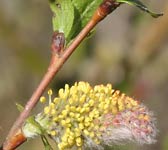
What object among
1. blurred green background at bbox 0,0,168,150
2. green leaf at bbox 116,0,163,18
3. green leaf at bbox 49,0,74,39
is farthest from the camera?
blurred green background at bbox 0,0,168,150

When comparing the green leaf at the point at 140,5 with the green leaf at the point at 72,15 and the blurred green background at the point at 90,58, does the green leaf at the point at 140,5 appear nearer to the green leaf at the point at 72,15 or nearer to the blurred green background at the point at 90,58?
the green leaf at the point at 72,15

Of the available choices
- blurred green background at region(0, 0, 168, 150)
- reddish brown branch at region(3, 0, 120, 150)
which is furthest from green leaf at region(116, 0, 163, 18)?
blurred green background at region(0, 0, 168, 150)

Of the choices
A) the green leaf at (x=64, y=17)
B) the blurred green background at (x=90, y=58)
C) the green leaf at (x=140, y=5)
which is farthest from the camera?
the blurred green background at (x=90, y=58)

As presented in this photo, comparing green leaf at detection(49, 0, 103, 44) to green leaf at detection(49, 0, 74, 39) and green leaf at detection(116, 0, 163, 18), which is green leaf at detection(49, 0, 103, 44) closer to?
green leaf at detection(49, 0, 74, 39)

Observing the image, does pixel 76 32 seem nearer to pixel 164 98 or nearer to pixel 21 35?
pixel 21 35

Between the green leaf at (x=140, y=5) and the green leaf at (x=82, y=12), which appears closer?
the green leaf at (x=140, y=5)

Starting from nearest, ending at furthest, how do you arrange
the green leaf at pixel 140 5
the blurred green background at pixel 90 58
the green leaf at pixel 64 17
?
the green leaf at pixel 140 5
the green leaf at pixel 64 17
the blurred green background at pixel 90 58

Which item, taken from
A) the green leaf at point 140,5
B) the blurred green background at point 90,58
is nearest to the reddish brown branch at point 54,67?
the green leaf at point 140,5

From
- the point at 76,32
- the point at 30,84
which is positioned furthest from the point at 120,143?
the point at 30,84
